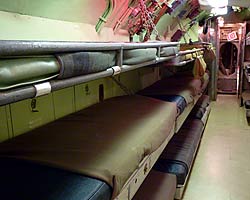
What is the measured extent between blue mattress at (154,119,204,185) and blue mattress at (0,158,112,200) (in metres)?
1.74

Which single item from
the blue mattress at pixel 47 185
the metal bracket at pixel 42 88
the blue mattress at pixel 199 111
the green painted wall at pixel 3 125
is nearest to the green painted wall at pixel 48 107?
the green painted wall at pixel 3 125

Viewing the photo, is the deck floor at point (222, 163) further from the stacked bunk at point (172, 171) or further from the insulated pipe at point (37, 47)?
the insulated pipe at point (37, 47)

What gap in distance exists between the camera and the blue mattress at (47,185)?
1.03 meters

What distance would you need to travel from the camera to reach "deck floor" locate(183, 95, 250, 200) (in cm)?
300

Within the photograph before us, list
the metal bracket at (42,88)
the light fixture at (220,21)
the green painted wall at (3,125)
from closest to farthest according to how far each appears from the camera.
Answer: the metal bracket at (42,88), the green painted wall at (3,125), the light fixture at (220,21)

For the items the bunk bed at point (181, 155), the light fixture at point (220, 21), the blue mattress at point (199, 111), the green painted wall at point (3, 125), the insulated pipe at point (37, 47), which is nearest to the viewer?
the insulated pipe at point (37, 47)

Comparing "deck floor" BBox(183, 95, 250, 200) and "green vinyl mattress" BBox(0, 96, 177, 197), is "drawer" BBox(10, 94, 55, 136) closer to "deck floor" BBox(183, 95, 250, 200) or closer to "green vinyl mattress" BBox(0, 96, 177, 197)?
"green vinyl mattress" BBox(0, 96, 177, 197)

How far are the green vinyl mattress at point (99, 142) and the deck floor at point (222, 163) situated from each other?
119 cm

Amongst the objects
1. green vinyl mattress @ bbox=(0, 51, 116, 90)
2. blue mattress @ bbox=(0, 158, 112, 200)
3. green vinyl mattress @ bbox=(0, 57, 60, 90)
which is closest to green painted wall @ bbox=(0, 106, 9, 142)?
blue mattress @ bbox=(0, 158, 112, 200)

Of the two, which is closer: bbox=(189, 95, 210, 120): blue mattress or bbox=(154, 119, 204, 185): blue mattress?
bbox=(154, 119, 204, 185): blue mattress

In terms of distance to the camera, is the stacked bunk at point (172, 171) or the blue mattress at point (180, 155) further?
the blue mattress at point (180, 155)

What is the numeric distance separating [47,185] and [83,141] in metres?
0.49

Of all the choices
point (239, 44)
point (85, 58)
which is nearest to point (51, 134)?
point (85, 58)

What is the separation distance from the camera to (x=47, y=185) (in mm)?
1101
